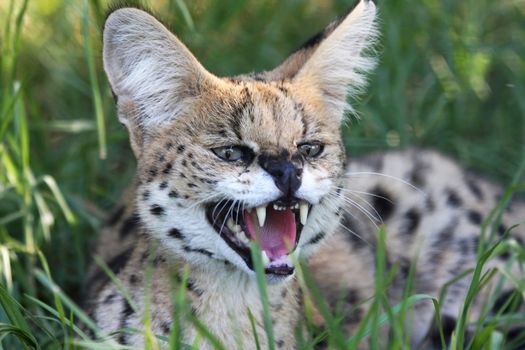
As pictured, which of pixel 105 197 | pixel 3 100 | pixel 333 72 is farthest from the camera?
pixel 105 197

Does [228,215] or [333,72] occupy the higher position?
[333,72]

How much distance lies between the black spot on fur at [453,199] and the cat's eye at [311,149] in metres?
1.35

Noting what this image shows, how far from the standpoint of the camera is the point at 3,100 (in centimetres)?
442

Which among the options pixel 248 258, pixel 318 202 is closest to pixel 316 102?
pixel 318 202

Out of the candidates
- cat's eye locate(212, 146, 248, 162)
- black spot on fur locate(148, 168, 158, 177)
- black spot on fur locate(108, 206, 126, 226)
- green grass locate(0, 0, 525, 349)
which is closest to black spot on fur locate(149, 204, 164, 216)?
black spot on fur locate(148, 168, 158, 177)

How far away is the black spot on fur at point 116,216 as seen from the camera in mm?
4621

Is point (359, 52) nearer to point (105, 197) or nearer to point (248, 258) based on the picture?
point (248, 258)

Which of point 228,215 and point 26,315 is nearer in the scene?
point 228,215

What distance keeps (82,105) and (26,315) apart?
2.41 meters

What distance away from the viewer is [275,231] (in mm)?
3303

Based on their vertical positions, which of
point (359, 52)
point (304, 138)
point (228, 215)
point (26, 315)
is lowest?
point (26, 315)

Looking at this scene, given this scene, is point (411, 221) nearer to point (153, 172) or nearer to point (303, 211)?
point (303, 211)

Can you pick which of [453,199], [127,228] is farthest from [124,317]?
[453,199]

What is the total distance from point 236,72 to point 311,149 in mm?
2191
